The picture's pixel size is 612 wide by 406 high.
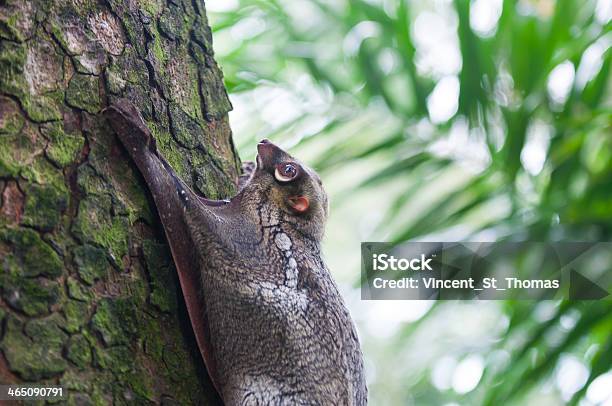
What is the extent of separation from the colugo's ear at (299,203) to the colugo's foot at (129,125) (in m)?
0.86

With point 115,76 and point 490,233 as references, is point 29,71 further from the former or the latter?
point 490,233

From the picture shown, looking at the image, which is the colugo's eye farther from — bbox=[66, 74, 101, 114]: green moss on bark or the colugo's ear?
bbox=[66, 74, 101, 114]: green moss on bark

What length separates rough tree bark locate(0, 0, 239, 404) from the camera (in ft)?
7.36

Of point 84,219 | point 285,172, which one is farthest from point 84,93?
point 285,172

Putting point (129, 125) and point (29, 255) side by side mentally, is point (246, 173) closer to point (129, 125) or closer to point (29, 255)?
point (129, 125)

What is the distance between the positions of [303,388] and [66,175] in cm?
111

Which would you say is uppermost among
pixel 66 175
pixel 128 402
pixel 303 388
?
pixel 66 175

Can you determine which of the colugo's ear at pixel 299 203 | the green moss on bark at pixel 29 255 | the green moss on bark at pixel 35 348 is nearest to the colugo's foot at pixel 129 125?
the green moss on bark at pixel 29 255

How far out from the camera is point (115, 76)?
2.80 m

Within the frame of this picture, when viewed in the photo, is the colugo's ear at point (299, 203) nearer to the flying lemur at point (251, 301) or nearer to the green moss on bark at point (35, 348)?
the flying lemur at point (251, 301)

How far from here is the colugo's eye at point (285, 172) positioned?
3551 millimetres

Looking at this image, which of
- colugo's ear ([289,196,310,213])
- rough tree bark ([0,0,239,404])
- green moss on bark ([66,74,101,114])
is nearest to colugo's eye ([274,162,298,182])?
colugo's ear ([289,196,310,213])

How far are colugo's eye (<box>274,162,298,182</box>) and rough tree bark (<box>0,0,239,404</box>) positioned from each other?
62cm

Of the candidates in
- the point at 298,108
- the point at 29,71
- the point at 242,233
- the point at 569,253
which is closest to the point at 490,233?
the point at 569,253
